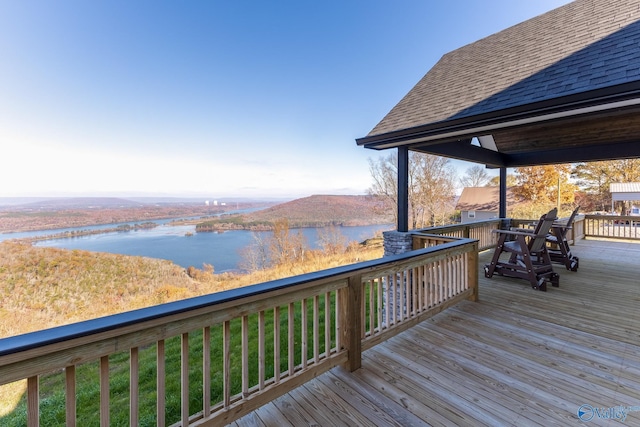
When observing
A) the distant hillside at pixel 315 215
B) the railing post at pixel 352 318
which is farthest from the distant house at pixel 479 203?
the railing post at pixel 352 318

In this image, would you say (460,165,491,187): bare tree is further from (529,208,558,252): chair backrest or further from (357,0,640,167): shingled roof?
(529,208,558,252): chair backrest

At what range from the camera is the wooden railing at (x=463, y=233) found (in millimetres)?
5172

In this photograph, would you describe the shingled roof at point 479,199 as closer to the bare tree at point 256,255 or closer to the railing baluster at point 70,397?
the bare tree at point 256,255

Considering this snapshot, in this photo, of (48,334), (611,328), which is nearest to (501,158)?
(611,328)

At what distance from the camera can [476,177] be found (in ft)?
76.0

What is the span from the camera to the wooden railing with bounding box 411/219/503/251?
5.17 meters

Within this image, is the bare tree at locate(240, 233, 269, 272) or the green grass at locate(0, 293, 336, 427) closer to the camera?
the green grass at locate(0, 293, 336, 427)

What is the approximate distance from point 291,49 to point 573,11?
31.8 ft

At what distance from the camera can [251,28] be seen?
33.6ft

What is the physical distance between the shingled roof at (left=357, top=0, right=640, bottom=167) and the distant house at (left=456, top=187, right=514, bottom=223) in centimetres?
1325

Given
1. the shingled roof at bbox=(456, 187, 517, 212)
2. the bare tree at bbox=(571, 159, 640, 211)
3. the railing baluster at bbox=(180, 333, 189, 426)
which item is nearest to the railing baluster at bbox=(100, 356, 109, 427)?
the railing baluster at bbox=(180, 333, 189, 426)

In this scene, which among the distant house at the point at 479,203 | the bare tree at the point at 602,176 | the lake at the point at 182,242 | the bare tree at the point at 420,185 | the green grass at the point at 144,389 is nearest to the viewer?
the green grass at the point at 144,389

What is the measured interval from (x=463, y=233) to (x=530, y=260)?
101 inches

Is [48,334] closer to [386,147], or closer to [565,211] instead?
[386,147]
